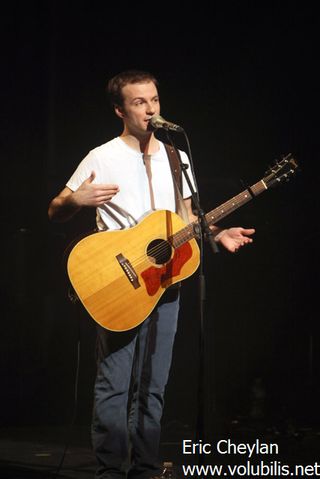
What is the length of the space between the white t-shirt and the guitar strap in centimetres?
3

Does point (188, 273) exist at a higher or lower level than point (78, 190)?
lower

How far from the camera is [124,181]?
3.77 metres

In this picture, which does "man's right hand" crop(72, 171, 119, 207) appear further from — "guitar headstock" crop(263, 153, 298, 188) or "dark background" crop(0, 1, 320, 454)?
"dark background" crop(0, 1, 320, 454)

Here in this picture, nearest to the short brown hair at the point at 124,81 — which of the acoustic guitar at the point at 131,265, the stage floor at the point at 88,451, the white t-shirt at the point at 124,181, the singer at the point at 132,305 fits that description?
the singer at the point at 132,305

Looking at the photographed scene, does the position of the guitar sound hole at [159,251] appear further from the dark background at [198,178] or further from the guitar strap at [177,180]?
the dark background at [198,178]

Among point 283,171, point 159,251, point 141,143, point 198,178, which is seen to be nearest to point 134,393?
point 159,251

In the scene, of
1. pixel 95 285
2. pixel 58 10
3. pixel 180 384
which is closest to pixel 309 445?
pixel 180 384

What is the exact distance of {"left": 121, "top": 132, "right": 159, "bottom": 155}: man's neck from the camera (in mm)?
3857

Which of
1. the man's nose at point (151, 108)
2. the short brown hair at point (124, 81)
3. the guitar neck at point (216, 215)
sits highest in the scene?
the short brown hair at point (124, 81)

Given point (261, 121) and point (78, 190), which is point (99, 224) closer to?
point (78, 190)

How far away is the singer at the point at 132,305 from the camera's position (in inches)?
142

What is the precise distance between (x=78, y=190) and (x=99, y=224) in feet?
0.93

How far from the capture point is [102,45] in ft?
20.5

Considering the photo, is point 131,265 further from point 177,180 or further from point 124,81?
point 124,81
